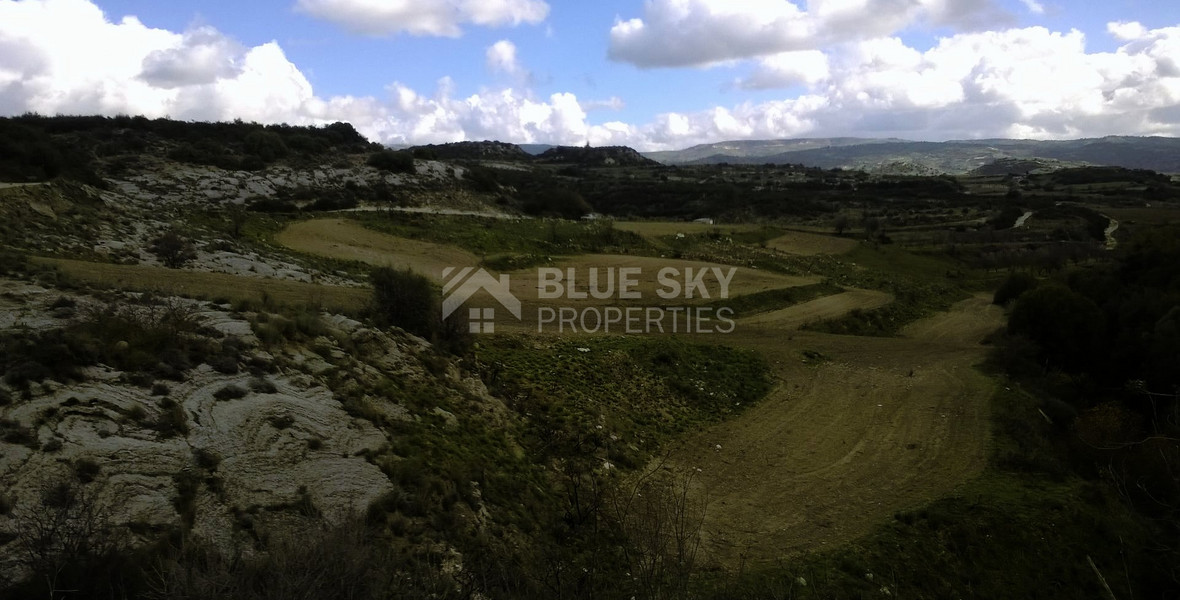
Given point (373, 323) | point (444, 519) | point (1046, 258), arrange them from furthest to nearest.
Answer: point (1046, 258) < point (373, 323) < point (444, 519)

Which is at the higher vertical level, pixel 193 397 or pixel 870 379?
pixel 193 397

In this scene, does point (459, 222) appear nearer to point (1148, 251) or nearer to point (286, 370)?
point (286, 370)

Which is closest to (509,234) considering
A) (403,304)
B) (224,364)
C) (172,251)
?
(172,251)

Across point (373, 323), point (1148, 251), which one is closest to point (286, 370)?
point (373, 323)

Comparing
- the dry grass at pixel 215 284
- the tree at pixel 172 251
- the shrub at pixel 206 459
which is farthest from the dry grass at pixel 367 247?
the shrub at pixel 206 459

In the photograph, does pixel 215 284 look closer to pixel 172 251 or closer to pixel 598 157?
pixel 172 251

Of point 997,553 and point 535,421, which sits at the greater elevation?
point 535,421

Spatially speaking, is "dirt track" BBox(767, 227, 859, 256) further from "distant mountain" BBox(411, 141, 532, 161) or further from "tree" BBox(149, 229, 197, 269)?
"distant mountain" BBox(411, 141, 532, 161)
